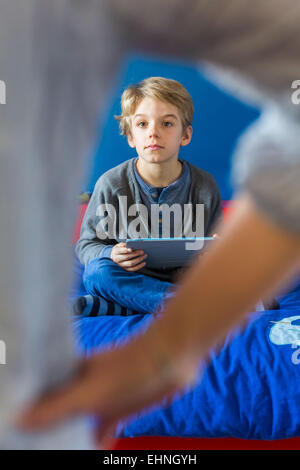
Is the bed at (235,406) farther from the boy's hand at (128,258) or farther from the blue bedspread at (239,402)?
the boy's hand at (128,258)

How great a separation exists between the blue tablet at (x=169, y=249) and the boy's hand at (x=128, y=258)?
0.07 feet

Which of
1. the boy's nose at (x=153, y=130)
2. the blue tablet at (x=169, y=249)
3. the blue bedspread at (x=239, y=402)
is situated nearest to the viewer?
the blue bedspread at (x=239, y=402)

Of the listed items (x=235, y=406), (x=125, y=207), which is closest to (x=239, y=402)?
(x=235, y=406)

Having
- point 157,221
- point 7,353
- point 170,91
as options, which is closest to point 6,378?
point 7,353

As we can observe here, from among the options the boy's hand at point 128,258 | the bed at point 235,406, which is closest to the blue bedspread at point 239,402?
the bed at point 235,406

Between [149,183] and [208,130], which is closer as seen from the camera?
[149,183]

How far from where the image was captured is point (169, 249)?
3.72ft

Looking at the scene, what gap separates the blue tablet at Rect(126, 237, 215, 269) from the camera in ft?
3.57

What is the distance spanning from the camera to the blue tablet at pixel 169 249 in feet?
3.57

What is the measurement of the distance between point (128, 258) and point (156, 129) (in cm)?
48

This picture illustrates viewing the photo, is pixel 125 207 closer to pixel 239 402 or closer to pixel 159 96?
pixel 159 96

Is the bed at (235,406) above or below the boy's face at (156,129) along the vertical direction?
below

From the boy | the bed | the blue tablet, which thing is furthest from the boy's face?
the bed

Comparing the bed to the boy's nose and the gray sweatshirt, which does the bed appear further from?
the boy's nose
